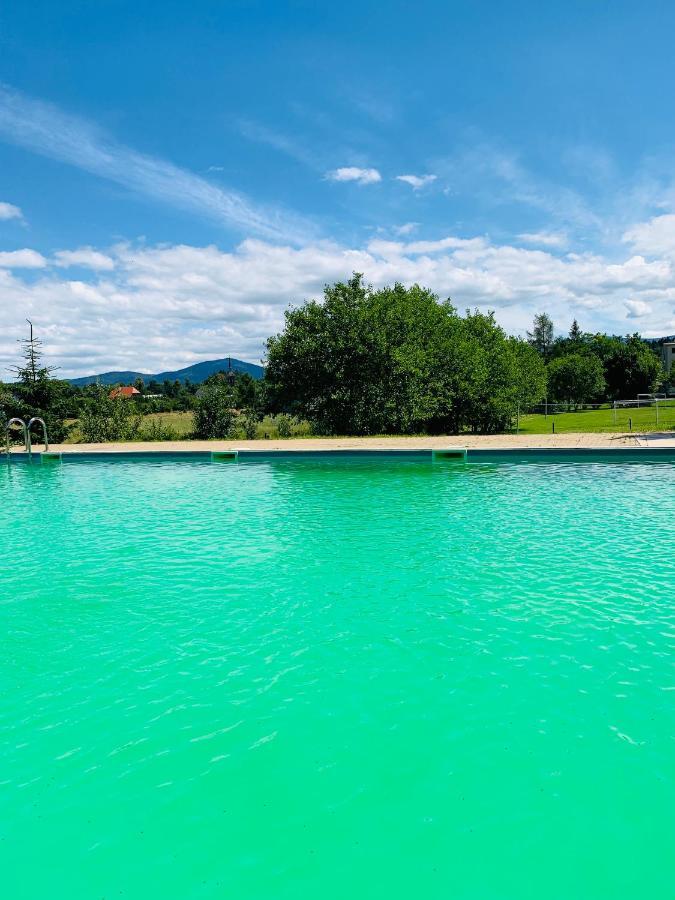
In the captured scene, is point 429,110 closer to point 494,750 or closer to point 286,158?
point 286,158

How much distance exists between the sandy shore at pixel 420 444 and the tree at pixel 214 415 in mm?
2143

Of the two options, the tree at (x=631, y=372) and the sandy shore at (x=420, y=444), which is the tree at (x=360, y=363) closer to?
the sandy shore at (x=420, y=444)

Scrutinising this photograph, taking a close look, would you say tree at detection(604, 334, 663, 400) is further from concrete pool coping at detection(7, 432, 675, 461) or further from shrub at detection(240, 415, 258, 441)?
shrub at detection(240, 415, 258, 441)

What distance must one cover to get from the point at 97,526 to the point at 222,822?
766cm

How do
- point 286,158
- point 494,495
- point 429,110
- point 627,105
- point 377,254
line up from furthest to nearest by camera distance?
point 377,254 < point 286,158 < point 429,110 < point 627,105 < point 494,495

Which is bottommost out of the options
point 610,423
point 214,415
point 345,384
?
point 610,423

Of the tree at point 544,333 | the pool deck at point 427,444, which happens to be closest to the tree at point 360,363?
the pool deck at point 427,444

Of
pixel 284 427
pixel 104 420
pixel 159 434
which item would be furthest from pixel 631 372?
pixel 104 420

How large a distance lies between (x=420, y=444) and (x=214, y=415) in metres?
9.16

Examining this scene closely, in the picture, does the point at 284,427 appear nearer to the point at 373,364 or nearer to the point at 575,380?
the point at 373,364

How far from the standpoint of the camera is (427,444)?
1775 centimetres

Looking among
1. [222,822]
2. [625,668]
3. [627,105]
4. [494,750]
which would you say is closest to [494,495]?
[625,668]

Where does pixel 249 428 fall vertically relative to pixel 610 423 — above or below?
above

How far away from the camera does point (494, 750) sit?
3.38 m
